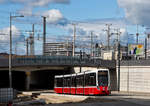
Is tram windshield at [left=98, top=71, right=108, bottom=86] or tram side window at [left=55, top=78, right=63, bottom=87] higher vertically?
tram windshield at [left=98, top=71, right=108, bottom=86]

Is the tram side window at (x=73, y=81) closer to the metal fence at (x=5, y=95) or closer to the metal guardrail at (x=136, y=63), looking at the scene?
the metal fence at (x=5, y=95)

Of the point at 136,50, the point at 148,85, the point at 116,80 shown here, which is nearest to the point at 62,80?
the point at 148,85

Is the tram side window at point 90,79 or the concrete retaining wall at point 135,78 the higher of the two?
the tram side window at point 90,79

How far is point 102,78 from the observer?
3722 centimetres

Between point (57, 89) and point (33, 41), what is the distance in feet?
128

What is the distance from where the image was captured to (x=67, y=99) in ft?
125

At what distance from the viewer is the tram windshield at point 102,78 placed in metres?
37.1

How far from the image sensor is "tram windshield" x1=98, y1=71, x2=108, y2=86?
37072 millimetres

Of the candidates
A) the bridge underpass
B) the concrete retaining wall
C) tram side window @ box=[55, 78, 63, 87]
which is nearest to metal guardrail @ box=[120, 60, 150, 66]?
the concrete retaining wall

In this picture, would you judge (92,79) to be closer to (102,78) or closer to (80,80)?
(102,78)

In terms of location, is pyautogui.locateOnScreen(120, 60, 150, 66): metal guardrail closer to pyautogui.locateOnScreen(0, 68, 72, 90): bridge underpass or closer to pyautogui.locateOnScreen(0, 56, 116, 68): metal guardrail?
pyautogui.locateOnScreen(0, 56, 116, 68): metal guardrail

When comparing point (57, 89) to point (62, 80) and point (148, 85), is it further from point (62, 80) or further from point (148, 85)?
point (148, 85)

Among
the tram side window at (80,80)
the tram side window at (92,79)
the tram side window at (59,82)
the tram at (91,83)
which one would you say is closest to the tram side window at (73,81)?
the tram at (91,83)

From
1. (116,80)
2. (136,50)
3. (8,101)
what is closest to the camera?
(8,101)
